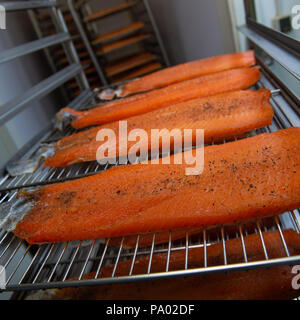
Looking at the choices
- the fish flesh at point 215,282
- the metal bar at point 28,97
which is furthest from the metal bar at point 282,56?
the metal bar at point 28,97

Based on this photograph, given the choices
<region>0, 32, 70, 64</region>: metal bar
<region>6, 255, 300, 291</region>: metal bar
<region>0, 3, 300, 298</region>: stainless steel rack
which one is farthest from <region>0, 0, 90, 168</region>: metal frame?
<region>6, 255, 300, 291</region>: metal bar

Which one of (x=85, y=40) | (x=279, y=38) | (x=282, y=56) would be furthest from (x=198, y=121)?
(x=85, y=40)

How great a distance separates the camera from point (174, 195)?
3.96 feet

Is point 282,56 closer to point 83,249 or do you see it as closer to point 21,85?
point 83,249

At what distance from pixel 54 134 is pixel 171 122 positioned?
3.69 feet

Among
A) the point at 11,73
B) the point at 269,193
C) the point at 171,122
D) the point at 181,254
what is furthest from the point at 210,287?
the point at 11,73

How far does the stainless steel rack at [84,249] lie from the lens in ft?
3.24

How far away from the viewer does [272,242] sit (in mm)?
1173

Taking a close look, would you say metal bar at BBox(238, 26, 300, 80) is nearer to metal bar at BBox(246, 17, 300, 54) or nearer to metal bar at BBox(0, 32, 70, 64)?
metal bar at BBox(246, 17, 300, 54)

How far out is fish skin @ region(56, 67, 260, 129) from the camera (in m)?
2.12

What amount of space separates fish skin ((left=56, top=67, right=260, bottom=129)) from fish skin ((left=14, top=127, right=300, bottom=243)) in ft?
2.76

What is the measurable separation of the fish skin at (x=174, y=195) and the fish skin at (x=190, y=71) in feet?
4.36

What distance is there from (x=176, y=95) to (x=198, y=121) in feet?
1.93
